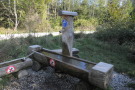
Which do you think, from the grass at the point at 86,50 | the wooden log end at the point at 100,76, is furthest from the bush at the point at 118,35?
the wooden log end at the point at 100,76

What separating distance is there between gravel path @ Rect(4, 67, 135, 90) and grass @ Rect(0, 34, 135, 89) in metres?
0.75

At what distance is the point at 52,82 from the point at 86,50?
3188mm

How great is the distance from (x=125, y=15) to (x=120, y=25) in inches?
131

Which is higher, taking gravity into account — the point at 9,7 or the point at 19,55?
the point at 9,7

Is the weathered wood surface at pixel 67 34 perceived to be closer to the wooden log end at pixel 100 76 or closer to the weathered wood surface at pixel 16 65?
the weathered wood surface at pixel 16 65

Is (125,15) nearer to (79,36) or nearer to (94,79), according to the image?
(79,36)

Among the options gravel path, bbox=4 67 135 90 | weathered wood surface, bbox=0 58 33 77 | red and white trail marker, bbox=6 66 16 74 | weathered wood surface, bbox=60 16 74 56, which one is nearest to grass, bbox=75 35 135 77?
gravel path, bbox=4 67 135 90

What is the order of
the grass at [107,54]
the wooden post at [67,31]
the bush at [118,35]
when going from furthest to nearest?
the bush at [118,35]
the grass at [107,54]
the wooden post at [67,31]

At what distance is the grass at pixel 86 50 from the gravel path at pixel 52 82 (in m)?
0.75

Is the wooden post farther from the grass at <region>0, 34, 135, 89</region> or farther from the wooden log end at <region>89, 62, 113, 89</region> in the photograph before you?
the grass at <region>0, 34, 135, 89</region>

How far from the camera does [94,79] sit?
6.40ft

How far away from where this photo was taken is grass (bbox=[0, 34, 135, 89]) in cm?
386

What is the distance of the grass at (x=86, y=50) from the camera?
3.86 m

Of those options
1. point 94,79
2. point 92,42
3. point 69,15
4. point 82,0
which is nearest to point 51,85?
point 94,79
